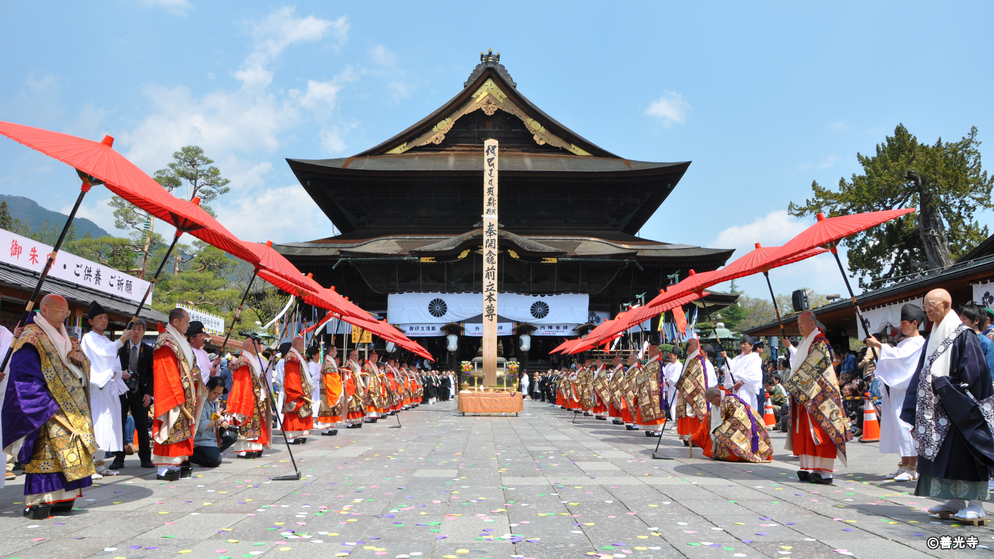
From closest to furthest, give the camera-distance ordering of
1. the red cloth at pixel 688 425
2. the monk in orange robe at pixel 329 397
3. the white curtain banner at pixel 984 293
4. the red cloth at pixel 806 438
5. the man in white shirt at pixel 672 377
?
the red cloth at pixel 806 438 < the red cloth at pixel 688 425 < the white curtain banner at pixel 984 293 < the monk in orange robe at pixel 329 397 < the man in white shirt at pixel 672 377

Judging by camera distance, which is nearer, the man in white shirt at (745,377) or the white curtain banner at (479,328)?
the man in white shirt at (745,377)

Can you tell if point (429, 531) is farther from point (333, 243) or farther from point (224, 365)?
point (333, 243)

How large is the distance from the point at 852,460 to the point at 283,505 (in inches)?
297

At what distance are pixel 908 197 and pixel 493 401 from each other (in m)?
21.9

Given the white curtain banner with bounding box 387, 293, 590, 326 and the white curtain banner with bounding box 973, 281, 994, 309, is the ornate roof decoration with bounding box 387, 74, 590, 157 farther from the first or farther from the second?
the white curtain banner with bounding box 973, 281, 994, 309

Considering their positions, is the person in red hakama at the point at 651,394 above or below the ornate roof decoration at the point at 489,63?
below

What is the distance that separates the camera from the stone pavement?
13.0ft

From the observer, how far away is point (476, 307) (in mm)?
24781

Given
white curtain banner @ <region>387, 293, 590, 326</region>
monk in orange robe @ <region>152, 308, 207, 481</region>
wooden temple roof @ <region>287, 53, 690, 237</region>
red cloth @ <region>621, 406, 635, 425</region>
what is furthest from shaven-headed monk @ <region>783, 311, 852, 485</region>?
wooden temple roof @ <region>287, 53, 690, 237</region>

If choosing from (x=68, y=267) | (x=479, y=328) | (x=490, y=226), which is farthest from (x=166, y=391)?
(x=479, y=328)

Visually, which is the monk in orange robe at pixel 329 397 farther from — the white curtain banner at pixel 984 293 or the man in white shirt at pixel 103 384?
the white curtain banner at pixel 984 293

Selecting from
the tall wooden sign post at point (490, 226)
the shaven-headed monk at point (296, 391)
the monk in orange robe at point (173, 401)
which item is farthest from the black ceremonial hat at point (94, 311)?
the tall wooden sign post at point (490, 226)

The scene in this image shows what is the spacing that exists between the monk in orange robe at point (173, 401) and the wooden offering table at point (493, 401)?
36.2ft

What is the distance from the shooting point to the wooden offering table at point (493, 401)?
17.3 metres
